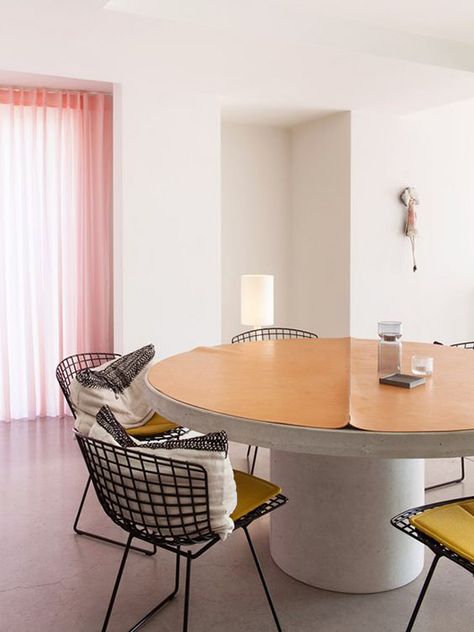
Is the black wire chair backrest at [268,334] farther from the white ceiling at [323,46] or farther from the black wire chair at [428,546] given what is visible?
the black wire chair at [428,546]

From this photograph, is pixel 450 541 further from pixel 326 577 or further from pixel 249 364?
pixel 249 364

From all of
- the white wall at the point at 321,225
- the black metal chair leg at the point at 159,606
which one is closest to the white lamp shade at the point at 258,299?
the white wall at the point at 321,225

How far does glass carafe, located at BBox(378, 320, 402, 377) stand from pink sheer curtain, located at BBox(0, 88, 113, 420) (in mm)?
3031

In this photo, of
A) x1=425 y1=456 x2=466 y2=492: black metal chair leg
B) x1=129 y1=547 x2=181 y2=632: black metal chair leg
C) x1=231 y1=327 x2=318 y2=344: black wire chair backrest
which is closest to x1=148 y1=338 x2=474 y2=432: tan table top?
x1=129 y1=547 x2=181 y2=632: black metal chair leg

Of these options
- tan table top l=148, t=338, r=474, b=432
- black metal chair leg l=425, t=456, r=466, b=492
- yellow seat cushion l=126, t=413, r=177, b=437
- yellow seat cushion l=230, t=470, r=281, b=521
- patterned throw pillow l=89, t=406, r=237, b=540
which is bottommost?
black metal chair leg l=425, t=456, r=466, b=492

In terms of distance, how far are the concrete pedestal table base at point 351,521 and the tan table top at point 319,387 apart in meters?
0.33

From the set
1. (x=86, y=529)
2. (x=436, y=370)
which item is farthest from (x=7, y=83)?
(x=436, y=370)

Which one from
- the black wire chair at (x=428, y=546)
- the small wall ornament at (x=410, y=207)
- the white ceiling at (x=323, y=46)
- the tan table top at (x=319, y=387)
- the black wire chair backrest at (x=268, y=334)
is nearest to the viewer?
the black wire chair at (x=428, y=546)

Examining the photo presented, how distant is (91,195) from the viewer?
4988 millimetres

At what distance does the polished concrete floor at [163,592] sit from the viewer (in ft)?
7.43

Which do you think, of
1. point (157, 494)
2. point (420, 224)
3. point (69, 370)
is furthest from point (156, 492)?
point (420, 224)

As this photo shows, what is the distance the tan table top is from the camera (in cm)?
194

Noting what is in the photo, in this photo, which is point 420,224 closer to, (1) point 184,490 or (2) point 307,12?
(2) point 307,12

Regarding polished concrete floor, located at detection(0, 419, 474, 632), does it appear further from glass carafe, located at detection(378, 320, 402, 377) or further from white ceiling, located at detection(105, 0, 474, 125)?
white ceiling, located at detection(105, 0, 474, 125)
